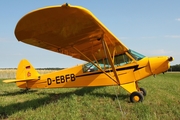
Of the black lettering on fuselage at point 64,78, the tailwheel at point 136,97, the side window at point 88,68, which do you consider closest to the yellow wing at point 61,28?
the side window at point 88,68

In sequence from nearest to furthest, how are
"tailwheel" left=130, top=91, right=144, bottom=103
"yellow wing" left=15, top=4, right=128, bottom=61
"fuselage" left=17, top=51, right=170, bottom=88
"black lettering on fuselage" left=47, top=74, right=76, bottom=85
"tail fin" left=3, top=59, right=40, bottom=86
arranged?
"yellow wing" left=15, top=4, right=128, bottom=61
"tailwheel" left=130, top=91, right=144, bottom=103
"fuselage" left=17, top=51, right=170, bottom=88
"black lettering on fuselage" left=47, top=74, right=76, bottom=85
"tail fin" left=3, top=59, right=40, bottom=86

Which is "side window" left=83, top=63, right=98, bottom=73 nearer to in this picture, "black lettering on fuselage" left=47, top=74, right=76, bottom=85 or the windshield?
"black lettering on fuselage" left=47, top=74, right=76, bottom=85

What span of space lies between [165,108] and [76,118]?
9.35 ft

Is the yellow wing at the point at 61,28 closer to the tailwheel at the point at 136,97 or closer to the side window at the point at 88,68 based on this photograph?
the side window at the point at 88,68

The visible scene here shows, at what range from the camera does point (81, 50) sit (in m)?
8.15

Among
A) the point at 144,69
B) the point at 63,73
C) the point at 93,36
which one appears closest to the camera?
the point at 93,36

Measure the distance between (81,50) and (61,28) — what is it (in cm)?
297

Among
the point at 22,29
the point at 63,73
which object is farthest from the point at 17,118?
the point at 63,73

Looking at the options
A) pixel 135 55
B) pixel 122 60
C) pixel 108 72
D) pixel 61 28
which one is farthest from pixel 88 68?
pixel 61 28

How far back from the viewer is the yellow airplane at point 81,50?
4526 mm

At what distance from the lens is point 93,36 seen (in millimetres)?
6613

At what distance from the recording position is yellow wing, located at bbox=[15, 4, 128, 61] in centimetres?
423

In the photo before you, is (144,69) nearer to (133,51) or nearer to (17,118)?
(133,51)

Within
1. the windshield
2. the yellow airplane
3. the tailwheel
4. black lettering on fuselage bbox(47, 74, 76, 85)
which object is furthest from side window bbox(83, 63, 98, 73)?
the tailwheel
